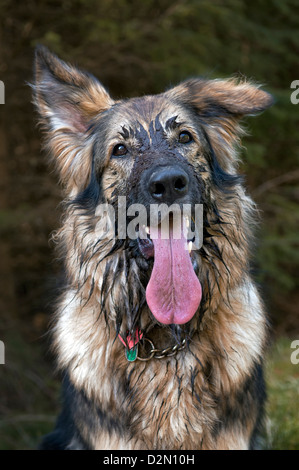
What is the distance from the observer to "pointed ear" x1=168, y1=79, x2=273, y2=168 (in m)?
3.63

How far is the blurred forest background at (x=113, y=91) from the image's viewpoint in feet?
20.2

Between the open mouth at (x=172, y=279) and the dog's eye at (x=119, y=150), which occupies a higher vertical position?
the dog's eye at (x=119, y=150)

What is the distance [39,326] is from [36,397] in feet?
4.76

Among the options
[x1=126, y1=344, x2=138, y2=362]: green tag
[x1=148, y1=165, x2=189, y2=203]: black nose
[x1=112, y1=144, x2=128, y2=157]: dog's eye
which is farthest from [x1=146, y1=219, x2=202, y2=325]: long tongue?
[x1=112, y1=144, x2=128, y2=157]: dog's eye

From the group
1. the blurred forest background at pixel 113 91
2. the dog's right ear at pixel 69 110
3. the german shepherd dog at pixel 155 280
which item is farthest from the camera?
the blurred forest background at pixel 113 91

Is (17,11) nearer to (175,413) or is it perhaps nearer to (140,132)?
(140,132)

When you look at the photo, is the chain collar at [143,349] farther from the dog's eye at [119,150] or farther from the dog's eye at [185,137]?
the dog's eye at [185,137]

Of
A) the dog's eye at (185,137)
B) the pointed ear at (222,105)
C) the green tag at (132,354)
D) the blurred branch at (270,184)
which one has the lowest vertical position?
the green tag at (132,354)

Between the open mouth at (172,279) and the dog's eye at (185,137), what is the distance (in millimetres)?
578

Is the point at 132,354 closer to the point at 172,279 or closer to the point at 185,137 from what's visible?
the point at 172,279

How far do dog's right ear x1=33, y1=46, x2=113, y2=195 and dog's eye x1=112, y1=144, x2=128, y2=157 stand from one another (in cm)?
30

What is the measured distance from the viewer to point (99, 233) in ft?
11.3

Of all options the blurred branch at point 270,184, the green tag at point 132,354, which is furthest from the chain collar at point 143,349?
the blurred branch at point 270,184

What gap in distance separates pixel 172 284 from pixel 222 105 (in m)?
1.36
